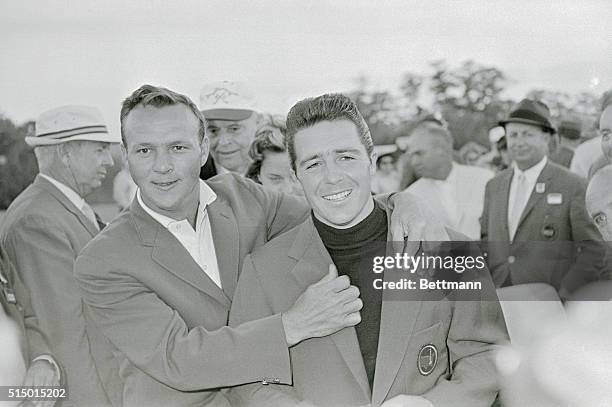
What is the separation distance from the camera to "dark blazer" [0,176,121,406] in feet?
9.96

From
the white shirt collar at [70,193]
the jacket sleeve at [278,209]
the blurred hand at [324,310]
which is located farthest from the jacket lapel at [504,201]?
the white shirt collar at [70,193]

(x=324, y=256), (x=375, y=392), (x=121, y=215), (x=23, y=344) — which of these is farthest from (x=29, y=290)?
(x=375, y=392)

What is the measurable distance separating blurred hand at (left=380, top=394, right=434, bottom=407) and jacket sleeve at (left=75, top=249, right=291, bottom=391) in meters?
0.38

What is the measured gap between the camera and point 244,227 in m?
3.06

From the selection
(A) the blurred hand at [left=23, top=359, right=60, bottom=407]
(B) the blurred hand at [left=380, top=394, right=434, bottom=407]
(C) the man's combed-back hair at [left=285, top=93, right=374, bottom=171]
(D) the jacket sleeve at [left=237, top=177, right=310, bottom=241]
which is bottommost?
(B) the blurred hand at [left=380, top=394, right=434, bottom=407]

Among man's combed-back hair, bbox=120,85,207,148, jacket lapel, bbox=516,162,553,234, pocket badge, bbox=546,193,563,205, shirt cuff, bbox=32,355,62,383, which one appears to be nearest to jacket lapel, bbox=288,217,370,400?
man's combed-back hair, bbox=120,85,207,148

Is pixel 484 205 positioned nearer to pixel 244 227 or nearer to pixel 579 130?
pixel 579 130

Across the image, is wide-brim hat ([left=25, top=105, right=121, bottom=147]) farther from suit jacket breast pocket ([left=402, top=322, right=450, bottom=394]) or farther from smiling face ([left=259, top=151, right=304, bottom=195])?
suit jacket breast pocket ([left=402, top=322, right=450, bottom=394])

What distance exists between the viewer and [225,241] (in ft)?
9.96

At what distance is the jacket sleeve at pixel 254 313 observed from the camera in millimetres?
2990

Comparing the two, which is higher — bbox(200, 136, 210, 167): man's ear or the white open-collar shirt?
bbox(200, 136, 210, 167): man's ear

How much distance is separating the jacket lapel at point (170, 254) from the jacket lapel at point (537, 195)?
117cm

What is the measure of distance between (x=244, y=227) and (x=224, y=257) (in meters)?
0.13

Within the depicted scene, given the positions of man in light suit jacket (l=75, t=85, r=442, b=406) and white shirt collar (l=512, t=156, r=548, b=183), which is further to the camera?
white shirt collar (l=512, t=156, r=548, b=183)
